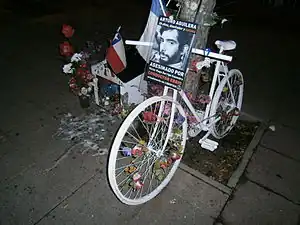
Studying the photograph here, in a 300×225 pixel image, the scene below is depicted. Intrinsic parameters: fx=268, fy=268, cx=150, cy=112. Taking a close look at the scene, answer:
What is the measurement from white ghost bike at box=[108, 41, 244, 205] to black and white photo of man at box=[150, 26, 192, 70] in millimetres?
183

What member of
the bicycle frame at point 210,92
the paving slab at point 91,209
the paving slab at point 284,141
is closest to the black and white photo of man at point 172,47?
the bicycle frame at point 210,92

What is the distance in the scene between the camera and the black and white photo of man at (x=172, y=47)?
2133 millimetres

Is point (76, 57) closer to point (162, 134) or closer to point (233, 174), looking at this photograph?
point (162, 134)

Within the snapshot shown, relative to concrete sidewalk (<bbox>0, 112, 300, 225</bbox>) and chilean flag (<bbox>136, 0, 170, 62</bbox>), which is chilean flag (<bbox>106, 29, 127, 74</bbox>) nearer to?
chilean flag (<bbox>136, 0, 170, 62</bbox>)

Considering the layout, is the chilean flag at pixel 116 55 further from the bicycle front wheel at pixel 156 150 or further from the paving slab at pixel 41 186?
the paving slab at pixel 41 186

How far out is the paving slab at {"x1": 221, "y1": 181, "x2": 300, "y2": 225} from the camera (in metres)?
2.56

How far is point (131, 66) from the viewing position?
3.54 metres

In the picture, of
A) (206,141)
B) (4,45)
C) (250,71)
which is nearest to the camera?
(206,141)

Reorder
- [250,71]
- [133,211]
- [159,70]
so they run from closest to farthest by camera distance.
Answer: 1. [159,70]
2. [133,211]
3. [250,71]

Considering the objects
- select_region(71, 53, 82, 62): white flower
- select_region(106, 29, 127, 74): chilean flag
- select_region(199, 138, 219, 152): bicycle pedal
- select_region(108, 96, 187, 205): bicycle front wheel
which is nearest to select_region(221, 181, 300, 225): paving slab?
select_region(199, 138, 219, 152): bicycle pedal

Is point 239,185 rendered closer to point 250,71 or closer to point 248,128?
point 248,128

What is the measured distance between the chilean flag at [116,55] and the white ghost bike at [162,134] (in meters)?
0.67

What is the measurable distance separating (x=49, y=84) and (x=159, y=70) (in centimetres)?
273

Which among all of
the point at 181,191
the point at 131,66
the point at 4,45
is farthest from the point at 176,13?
the point at 4,45
